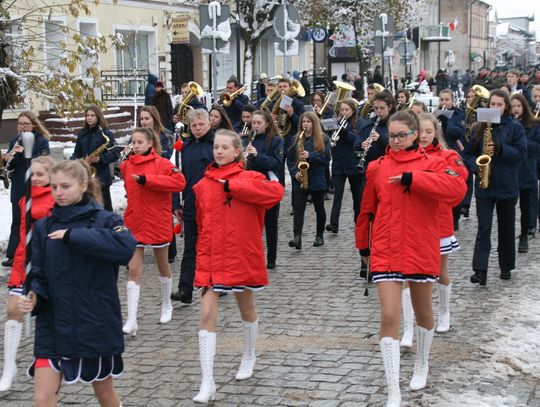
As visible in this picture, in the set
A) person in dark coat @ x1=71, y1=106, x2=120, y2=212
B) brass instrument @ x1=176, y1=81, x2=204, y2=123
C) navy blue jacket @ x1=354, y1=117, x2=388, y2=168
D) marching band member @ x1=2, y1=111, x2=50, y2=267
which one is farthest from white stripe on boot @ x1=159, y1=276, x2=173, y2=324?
brass instrument @ x1=176, y1=81, x2=204, y2=123

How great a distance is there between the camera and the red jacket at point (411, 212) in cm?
560

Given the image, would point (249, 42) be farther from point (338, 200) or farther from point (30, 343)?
point (30, 343)

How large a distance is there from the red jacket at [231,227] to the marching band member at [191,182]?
2041mm

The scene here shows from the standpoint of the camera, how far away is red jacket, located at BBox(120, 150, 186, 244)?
25.2ft

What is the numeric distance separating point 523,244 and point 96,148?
5311 millimetres

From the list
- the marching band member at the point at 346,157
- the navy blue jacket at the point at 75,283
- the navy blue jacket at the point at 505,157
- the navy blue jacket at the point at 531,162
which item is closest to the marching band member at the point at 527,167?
the navy blue jacket at the point at 531,162

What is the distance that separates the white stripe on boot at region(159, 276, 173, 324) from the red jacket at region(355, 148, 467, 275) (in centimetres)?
270

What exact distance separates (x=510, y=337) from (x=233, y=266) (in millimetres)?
2596

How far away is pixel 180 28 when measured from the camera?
31547mm

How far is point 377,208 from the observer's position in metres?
5.81

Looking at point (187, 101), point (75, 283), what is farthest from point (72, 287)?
point (187, 101)

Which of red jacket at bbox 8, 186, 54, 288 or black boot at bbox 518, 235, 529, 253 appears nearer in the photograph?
red jacket at bbox 8, 186, 54, 288

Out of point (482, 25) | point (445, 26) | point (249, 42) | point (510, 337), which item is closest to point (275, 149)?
point (510, 337)

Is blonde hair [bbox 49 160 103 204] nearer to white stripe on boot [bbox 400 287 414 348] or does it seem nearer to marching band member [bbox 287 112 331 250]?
white stripe on boot [bbox 400 287 414 348]
